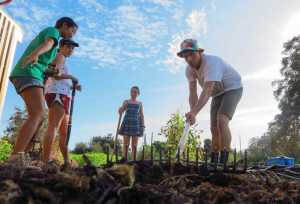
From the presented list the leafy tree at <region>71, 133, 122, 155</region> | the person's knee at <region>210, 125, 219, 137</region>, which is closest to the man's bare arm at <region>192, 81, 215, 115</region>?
the person's knee at <region>210, 125, 219, 137</region>

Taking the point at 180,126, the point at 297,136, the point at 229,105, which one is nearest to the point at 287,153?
the point at 297,136

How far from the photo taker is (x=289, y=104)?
21.0m

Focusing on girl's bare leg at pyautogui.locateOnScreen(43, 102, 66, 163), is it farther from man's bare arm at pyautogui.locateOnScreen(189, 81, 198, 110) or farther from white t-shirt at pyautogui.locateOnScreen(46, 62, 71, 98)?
man's bare arm at pyautogui.locateOnScreen(189, 81, 198, 110)

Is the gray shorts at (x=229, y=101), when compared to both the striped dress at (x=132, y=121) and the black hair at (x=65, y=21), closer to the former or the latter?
the black hair at (x=65, y=21)

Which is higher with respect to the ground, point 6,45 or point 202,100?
point 6,45

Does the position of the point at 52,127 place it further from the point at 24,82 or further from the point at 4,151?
the point at 4,151

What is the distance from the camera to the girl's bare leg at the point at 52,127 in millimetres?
2705

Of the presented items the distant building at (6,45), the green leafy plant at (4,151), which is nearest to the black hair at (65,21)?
the green leafy plant at (4,151)

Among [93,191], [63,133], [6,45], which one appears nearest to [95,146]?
[6,45]

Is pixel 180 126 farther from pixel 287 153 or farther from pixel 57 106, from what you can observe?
pixel 287 153

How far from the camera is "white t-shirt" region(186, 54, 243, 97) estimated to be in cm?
288

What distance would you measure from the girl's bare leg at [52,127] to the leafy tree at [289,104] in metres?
20.9

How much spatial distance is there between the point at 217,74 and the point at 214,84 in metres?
0.17

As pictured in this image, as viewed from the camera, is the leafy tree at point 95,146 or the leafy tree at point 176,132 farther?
the leafy tree at point 95,146
